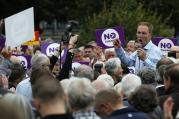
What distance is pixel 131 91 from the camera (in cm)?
780

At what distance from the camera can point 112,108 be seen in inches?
273

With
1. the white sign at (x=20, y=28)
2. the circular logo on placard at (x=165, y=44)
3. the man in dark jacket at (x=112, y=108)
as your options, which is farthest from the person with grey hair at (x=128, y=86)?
the circular logo on placard at (x=165, y=44)

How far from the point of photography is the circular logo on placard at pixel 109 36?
15.0m

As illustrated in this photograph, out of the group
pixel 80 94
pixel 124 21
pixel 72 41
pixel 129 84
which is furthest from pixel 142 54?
pixel 124 21

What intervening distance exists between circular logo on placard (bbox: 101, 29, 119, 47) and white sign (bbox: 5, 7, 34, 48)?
5.35 feet

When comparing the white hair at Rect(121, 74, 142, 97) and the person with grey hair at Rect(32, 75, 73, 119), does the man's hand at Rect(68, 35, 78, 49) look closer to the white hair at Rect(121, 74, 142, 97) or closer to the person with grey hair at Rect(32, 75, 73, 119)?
the white hair at Rect(121, 74, 142, 97)

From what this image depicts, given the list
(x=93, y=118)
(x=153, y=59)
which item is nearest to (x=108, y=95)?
(x=93, y=118)

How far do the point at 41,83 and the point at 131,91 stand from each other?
1857mm

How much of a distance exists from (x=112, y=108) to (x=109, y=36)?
26.7 feet

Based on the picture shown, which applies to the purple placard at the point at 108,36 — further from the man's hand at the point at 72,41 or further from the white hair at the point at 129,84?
the white hair at the point at 129,84

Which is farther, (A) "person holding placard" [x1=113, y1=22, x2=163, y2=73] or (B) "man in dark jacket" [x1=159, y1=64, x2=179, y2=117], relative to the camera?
(A) "person holding placard" [x1=113, y1=22, x2=163, y2=73]

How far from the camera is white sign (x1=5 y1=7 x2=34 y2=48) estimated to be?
15649 mm

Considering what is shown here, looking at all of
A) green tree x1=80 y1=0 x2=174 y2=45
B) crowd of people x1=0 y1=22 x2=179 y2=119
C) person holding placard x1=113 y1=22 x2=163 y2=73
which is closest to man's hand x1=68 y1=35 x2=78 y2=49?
crowd of people x1=0 y1=22 x2=179 y2=119

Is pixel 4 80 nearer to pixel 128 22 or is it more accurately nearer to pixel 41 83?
pixel 41 83
